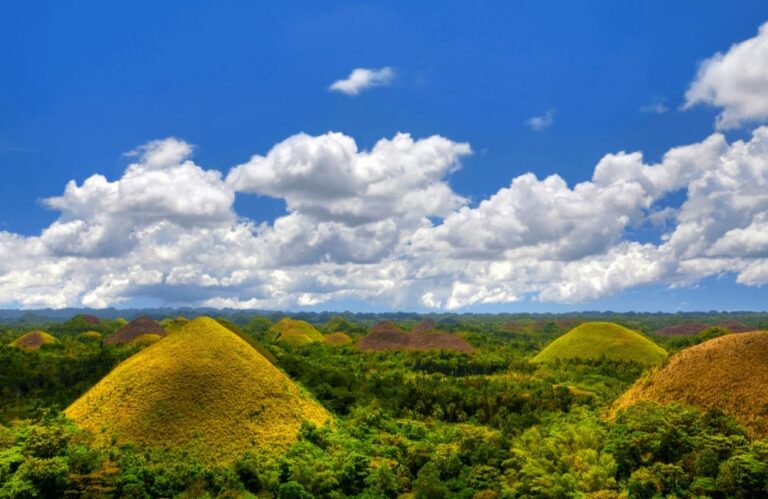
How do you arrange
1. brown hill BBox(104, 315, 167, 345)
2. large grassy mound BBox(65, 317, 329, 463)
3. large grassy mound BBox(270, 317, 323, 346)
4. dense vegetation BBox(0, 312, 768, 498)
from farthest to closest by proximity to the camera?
large grassy mound BBox(270, 317, 323, 346)
brown hill BBox(104, 315, 167, 345)
large grassy mound BBox(65, 317, 329, 463)
dense vegetation BBox(0, 312, 768, 498)

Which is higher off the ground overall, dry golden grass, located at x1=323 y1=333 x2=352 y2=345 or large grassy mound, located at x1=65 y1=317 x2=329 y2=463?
large grassy mound, located at x1=65 y1=317 x2=329 y2=463

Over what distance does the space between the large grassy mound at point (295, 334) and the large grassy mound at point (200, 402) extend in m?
82.7

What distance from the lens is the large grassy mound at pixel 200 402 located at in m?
30.6

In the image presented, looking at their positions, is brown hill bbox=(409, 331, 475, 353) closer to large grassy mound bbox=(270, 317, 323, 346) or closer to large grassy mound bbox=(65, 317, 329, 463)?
large grassy mound bbox=(270, 317, 323, 346)

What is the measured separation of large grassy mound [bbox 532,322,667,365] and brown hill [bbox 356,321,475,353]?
20211mm

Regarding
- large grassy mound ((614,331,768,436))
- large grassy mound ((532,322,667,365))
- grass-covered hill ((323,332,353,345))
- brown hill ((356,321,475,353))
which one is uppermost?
large grassy mound ((614,331,768,436))

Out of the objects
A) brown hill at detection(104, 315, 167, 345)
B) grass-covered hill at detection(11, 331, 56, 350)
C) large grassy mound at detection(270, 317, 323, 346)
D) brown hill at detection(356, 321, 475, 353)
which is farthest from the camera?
large grassy mound at detection(270, 317, 323, 346)

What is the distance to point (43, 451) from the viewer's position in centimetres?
2633

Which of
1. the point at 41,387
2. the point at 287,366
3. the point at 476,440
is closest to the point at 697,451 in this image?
the point at 476,440

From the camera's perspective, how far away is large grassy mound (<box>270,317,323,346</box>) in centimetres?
12550

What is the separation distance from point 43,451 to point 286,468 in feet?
39.2

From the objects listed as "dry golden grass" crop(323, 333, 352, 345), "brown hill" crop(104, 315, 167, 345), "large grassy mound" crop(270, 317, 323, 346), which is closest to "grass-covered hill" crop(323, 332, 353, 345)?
"dry golden grass" crop(323, 333, 352, 345)

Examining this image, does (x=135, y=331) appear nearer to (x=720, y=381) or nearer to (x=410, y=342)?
(x=410, y=342)

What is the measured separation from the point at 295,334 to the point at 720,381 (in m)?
110
